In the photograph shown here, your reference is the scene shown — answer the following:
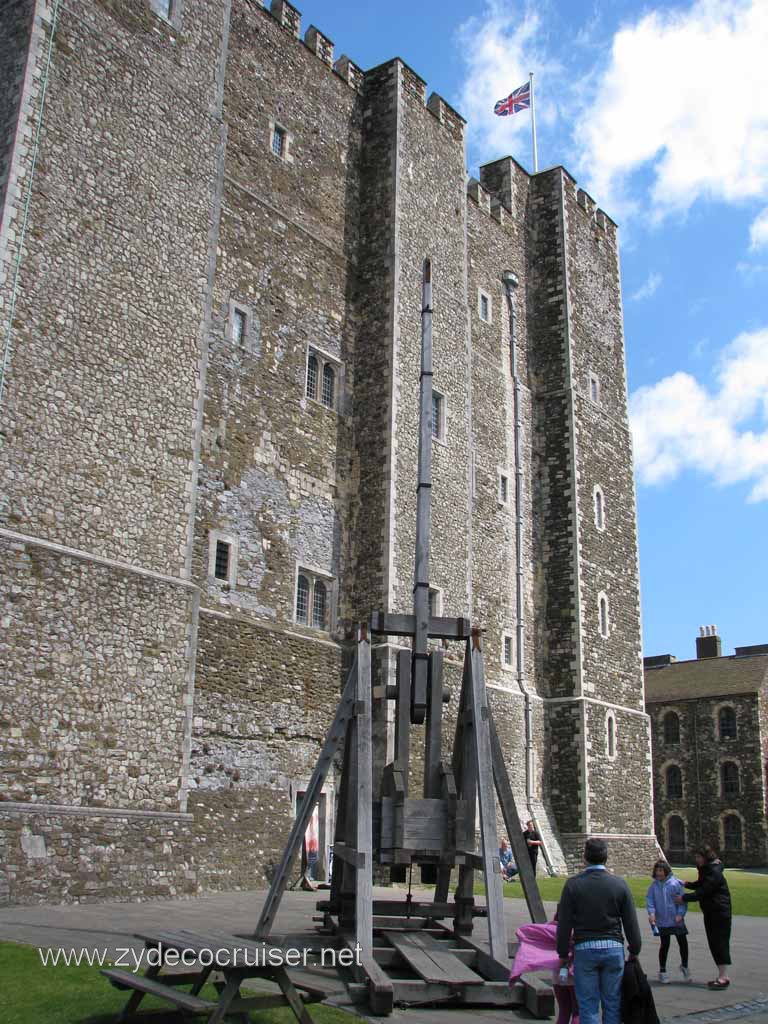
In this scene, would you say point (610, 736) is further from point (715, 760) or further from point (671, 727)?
point (671, 727)

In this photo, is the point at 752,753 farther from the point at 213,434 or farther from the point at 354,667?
the point at 354,667

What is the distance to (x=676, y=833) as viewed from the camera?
158 feet

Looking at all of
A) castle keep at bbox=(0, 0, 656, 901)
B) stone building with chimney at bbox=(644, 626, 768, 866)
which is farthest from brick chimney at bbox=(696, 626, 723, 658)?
castle keep at bbox=(0, 0, 656, 901)

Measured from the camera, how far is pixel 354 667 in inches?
389

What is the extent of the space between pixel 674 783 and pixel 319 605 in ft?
112

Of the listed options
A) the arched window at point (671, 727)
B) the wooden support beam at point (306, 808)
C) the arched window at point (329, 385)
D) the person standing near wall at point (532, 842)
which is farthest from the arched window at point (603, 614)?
the arched window at point (671, 727)

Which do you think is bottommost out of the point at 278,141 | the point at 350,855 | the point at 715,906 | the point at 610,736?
the point at 715,906

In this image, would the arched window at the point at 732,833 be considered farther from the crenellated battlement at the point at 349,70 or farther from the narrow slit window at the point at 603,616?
the crenellated battlement at the point at 349,70

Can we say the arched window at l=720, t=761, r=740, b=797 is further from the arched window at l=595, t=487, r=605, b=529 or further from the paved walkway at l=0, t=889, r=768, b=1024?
the paved walkway at l=0, t=889, r=768, b=1024

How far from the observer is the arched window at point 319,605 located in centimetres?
2045

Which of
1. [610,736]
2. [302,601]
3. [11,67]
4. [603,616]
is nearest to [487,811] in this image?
[302,601]

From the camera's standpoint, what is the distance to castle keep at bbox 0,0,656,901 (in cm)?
1452

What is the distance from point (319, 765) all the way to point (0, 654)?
5.74 m

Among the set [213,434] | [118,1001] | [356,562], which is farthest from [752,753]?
[118,1001]
